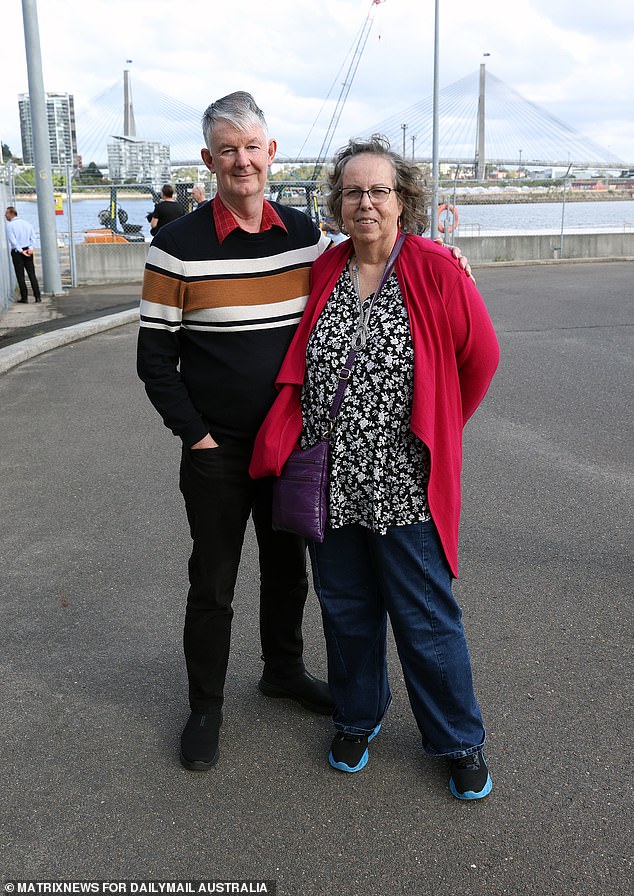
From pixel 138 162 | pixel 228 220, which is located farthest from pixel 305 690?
pixel 138 162

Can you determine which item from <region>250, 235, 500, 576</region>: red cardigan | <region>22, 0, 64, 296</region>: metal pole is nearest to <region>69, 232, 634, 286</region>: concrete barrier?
<region>22, 0, 64, 296</region>: metal pole

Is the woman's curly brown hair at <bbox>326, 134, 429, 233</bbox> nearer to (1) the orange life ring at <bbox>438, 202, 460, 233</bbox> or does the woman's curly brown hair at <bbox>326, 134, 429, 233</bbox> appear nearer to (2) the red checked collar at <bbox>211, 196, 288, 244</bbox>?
(2) the red checked collar at <bbox>211, 196, 288, 244</bbox>

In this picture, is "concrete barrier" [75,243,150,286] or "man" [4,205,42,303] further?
"concrete barrier" [75,243,150,286]

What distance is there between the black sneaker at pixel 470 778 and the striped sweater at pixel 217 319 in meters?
1.23

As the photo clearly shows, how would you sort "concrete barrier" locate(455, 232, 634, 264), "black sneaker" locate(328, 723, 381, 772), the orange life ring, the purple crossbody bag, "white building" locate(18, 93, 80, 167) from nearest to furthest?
the purple crossbody bag < "black sneaker" locate(328, 723, 381, 772) < "white building" locate(18, 93, 80, 167) < the orange life ring < "concrete barrier" locate(455, 232, 634, 264)

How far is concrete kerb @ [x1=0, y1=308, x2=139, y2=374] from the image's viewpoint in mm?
10409

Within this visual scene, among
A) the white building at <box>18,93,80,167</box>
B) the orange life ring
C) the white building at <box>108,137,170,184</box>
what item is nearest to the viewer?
the white building at <box>18,93,80,167</box>

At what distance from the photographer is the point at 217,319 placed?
9.14ft

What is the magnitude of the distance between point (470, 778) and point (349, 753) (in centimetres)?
41

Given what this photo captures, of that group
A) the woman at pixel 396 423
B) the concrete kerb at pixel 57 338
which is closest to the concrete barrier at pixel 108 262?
the concrete kerb at pixel 57 338

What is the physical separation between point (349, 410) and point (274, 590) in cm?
94

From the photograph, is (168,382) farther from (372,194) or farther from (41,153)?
(41,153)

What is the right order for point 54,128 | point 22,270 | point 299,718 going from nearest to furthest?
point 299,718 < point 22,270 < point 54,128

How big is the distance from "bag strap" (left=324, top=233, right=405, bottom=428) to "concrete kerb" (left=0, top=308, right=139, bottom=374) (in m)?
8.09
